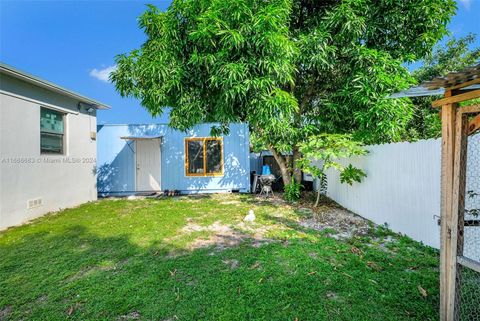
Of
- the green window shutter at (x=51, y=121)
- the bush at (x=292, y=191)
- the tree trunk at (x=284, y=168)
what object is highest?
the green window shutter at (x=51, y=121)

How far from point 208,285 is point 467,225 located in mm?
2520

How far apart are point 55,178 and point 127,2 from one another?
18.2ft

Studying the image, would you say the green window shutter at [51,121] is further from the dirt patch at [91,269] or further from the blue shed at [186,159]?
the dirt patch at [91,269]

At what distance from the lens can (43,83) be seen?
6215mm

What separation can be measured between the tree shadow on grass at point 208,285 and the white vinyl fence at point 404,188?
1.19 metres

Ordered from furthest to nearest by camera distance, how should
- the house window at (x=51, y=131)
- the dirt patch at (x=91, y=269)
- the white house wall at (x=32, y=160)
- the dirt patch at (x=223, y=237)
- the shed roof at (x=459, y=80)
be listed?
1. the house window at (x=51, y=131)
2. the white house wall at (x=32, y=160)
3. the dirt patch at (x=223, y=237)
4. the dirt patch at (x=91, y=269)
5. the shed roof at (x=459, y=80)

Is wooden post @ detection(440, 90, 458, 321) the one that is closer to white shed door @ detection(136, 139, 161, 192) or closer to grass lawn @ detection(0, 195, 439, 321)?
grass lawn @ detection(0, 195, 439, 321)

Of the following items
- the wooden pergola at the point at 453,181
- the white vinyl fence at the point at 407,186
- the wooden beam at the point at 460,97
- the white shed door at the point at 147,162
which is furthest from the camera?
the white shed door at the point at 147,162

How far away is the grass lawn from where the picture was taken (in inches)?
92.4

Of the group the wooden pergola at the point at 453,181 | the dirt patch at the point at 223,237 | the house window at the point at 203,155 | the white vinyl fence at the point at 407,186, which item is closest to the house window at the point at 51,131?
the house window at the point at 203,155

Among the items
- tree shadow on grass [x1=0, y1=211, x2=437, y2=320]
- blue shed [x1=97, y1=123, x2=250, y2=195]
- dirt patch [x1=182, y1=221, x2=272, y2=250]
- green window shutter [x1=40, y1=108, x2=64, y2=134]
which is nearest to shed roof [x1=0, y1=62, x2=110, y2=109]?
green window shutter [x1=40, y1=108, x2=64, y2=134]

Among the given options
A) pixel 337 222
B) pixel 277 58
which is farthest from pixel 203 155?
pixel 337 222

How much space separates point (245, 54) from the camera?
5.45 m

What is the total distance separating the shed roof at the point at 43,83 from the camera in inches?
208
